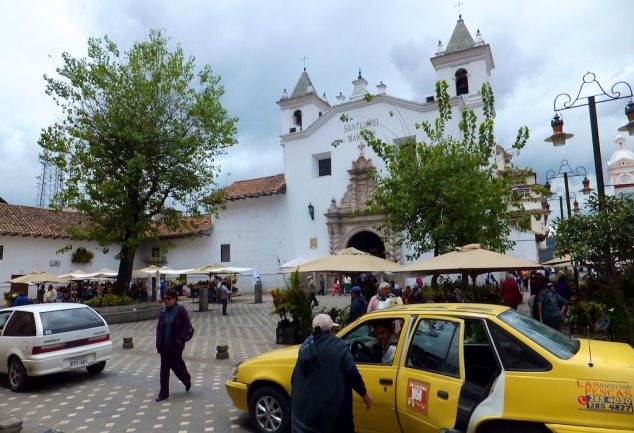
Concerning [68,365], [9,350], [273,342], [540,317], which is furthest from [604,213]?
[9,350]

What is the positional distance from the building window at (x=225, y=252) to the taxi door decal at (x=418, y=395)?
29.2 meters

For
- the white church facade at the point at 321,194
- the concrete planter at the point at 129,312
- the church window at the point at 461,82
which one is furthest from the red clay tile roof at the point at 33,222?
the church window at the point at 461,82

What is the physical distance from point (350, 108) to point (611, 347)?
2488 cm

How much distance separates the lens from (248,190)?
32.1 m

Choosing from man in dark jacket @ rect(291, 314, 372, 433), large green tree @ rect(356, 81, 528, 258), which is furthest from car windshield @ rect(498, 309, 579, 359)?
large green tree @ rect(356, 81, 528, 258)

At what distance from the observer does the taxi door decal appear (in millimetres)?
4133

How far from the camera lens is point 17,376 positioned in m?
8.10

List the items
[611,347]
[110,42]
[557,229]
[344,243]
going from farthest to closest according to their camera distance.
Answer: [344,243], [110,42], [557,229], [611,347]

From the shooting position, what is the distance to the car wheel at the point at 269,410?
5195mm

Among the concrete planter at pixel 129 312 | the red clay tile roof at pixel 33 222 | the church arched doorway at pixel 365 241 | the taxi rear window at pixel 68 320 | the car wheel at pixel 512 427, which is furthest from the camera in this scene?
the church arched doorway at pixel 365 241

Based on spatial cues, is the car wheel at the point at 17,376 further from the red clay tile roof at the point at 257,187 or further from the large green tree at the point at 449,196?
the red clay tile roof at the point at 257,187

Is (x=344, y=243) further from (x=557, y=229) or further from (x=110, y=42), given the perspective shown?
(x=557, y=229)

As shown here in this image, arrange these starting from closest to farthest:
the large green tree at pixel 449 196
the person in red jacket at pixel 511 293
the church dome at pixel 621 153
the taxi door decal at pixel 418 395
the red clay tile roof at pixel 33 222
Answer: the taxi door decal at pixel 418 395 < the person in red jacket at pixel 511 293 < the large green tree at pixel 449 196 < the red clay tile roof at pixel 33 222 < the church dome at pixel 621 153

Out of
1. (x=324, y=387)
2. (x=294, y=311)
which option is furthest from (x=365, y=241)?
(x=324, y=387)
